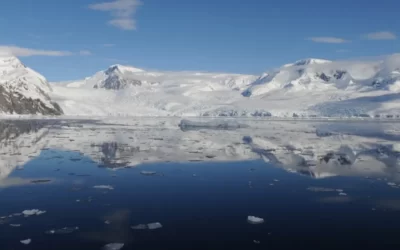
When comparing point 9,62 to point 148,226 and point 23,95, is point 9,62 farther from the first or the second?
point 148,226

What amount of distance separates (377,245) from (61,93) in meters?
145

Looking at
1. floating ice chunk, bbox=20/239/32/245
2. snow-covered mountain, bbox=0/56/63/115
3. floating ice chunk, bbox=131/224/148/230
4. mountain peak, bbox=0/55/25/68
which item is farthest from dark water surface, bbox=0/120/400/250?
mountain peak, bbox=0/55/25/68

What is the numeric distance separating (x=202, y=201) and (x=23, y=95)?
114 metres

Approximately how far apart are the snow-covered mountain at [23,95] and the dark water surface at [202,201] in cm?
9222

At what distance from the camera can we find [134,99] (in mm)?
152375

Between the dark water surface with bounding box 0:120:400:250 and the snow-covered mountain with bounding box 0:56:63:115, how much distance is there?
9222cm

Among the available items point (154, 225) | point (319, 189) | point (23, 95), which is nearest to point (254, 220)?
point (154, 225)

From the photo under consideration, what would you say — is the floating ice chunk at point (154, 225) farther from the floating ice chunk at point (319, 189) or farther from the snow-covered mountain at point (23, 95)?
the snow-covered mountain at point (23, 95)

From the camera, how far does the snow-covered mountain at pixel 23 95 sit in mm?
105688

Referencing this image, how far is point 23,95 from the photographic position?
11262 centimetres

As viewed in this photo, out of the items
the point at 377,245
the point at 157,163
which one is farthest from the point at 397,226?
the point at 157,163

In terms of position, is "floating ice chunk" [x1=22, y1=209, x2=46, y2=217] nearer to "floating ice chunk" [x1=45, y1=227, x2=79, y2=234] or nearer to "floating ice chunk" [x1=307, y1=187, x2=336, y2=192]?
"floating ice chunk" [x1=45, y1=227, x2=79, y2=234]

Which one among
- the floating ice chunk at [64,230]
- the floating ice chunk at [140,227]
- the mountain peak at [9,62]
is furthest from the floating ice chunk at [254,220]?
the mountain peak at [9,62]

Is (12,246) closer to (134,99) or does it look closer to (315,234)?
(315,234)
